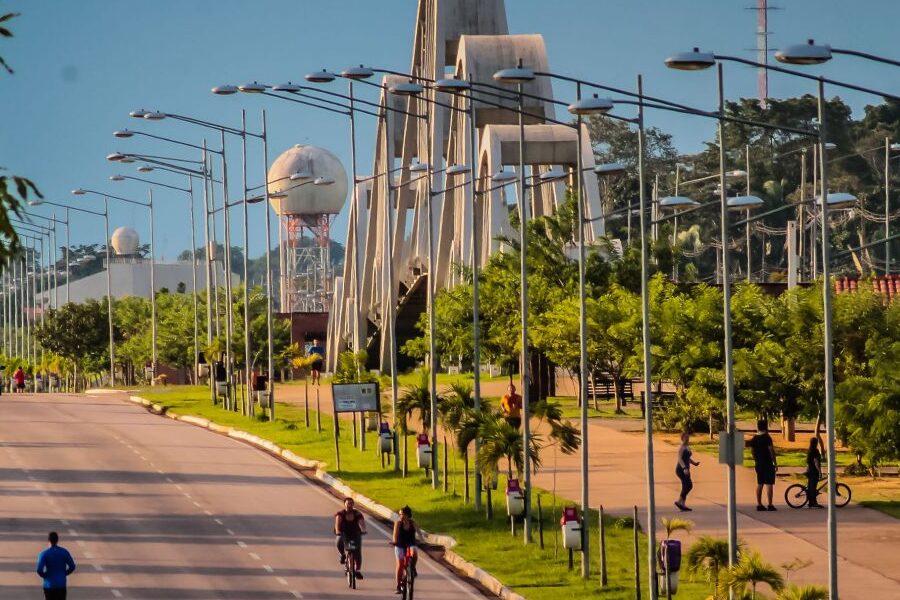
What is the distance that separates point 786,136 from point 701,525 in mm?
126135

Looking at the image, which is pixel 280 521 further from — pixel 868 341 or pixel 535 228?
pixel 535 228

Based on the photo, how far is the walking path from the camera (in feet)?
105

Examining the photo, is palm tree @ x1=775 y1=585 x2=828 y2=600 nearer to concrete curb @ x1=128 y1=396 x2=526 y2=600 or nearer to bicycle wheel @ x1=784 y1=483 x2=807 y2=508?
concrete curb @ x1=128 y1=396 x2=526 y2=600

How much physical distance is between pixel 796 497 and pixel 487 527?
21.6 feet

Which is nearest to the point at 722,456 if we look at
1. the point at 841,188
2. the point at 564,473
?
the point at 564,473

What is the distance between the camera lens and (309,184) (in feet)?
492

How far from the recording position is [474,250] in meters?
44.9

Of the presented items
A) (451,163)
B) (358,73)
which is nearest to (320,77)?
(358,73)

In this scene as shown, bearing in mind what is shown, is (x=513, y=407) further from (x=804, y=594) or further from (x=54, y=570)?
(x=804, y=594)

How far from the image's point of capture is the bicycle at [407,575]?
1205 inches

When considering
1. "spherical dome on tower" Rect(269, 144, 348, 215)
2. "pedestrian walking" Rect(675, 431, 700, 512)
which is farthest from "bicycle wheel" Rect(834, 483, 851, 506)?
"spherical dome on tower" Rect(269, 144, 348, 215)

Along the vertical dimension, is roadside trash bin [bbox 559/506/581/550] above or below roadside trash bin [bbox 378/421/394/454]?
below

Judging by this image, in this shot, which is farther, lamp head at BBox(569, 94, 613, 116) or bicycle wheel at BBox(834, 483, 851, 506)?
bicycle wheel at BBox(834, 483, 851, 506)

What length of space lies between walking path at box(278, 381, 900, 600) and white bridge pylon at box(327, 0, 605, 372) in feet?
66.6
